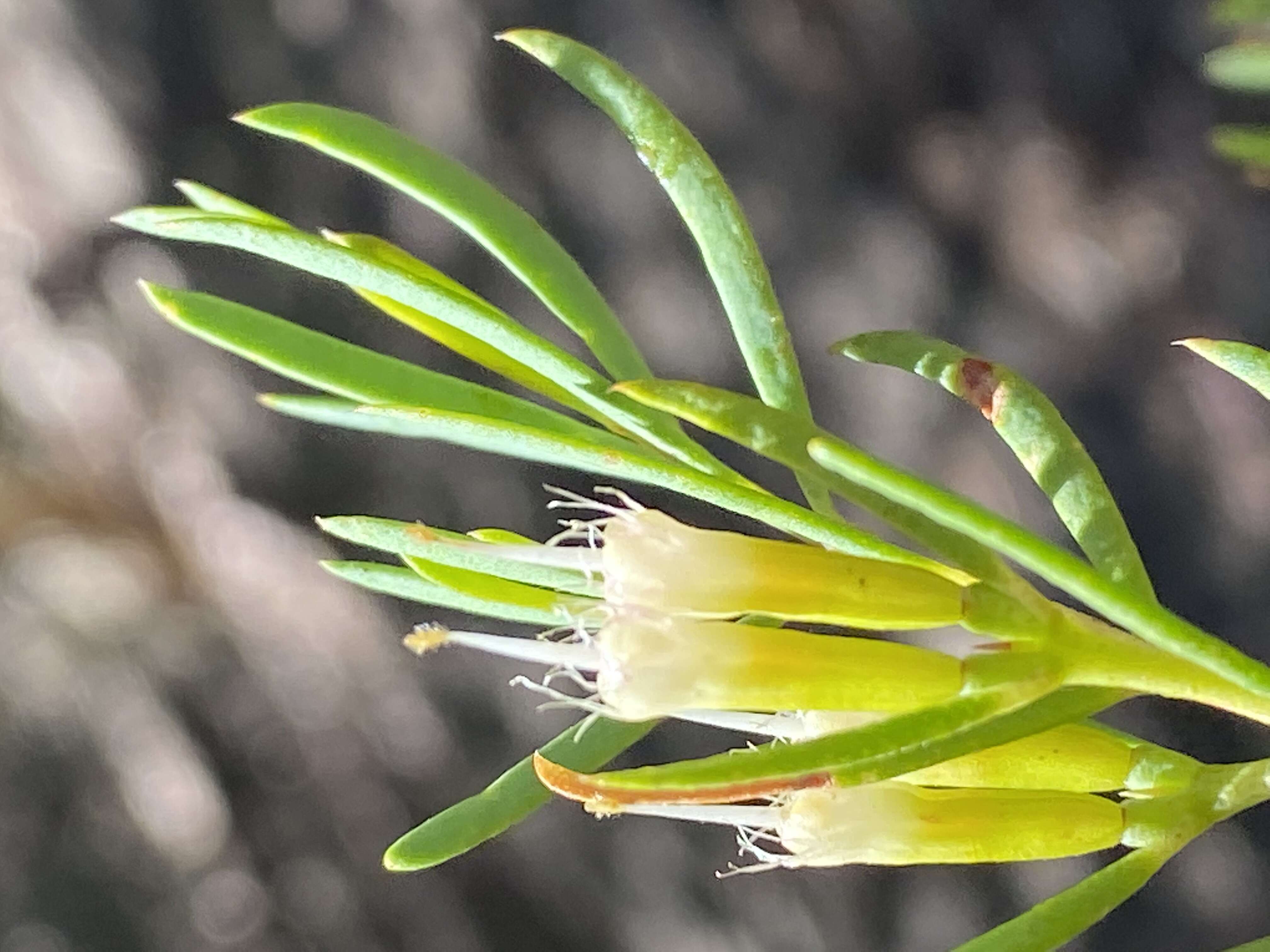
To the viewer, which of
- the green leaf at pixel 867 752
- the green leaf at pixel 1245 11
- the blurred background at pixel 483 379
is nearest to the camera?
the green leaf at pixel 867 752

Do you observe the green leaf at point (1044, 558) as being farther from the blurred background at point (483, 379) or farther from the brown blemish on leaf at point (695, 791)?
the blurred background at point (483, 379)

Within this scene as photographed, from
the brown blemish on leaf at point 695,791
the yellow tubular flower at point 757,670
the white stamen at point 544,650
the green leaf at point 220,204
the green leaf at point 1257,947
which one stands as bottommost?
the green leaf at point 1257,947

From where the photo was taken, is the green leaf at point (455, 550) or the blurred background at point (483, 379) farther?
the blurred background at point (483, 379)

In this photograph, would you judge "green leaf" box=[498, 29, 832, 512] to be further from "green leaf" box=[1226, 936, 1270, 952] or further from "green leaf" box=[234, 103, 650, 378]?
"green leaf" box=[1226, 936, 1270, 952]

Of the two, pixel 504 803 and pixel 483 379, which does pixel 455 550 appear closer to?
pixel 504 803

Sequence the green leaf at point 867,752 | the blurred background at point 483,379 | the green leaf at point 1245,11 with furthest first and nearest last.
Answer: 1. the blurred background at point 483,379
2. the green leaf at point 1245,11
3. the green leaf at point 867,752

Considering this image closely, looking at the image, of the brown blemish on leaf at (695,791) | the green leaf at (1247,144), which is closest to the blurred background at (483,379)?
A: the green leaf at (1247,144)

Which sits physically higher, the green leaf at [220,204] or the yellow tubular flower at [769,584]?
the green leaf at [220,204]

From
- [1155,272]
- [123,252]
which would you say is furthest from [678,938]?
[123,252]
